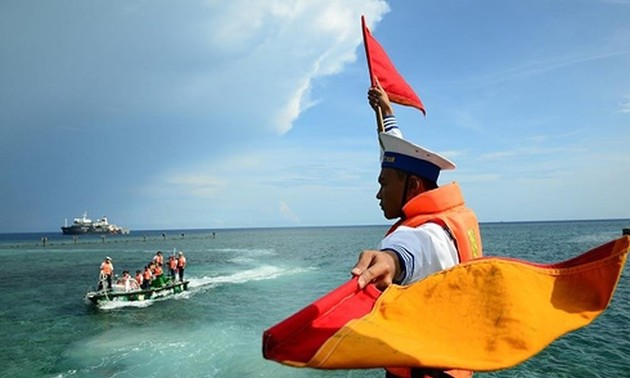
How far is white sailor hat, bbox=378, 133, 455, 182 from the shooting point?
8.66ft

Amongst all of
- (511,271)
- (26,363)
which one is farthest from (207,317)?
(511,271)

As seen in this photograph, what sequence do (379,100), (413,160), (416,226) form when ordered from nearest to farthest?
(416,226) < (413,160) < (379,100)

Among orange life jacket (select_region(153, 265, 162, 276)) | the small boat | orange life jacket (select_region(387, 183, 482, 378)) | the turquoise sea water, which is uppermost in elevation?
orange life jacket (select_region(387, 183, 482, 378))

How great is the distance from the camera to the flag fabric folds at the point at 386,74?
4.13 meters

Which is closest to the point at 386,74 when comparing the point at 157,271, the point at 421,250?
the point at 421,250

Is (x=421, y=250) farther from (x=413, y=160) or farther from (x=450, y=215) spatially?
(x=413, y=160)

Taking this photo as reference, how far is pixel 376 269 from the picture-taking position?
163cm

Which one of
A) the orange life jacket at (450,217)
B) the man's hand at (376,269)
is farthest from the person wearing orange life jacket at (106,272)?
the man's hand at (376,269)

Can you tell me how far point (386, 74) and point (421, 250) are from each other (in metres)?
2.74

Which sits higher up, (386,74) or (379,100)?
(386,74)

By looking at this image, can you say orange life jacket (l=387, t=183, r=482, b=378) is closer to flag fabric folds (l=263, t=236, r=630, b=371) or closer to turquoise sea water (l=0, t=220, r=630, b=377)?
flag fabric folds (l=263, t=236, r=630, b=371)

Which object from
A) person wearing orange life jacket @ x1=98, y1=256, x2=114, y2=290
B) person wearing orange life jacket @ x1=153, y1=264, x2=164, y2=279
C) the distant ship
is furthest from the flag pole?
the distant ship

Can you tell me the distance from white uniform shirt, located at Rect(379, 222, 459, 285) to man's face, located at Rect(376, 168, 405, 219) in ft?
1.77

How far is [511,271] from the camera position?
1904 millimetres
